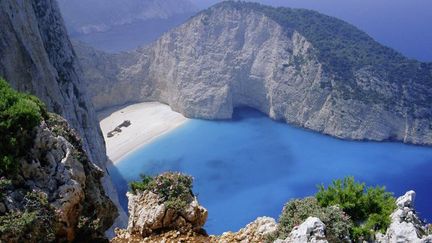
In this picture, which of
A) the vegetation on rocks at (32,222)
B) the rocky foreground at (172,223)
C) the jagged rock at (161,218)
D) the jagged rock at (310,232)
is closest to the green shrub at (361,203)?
the rocky foreground at (172,223)

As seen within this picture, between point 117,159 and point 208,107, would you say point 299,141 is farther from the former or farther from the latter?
point 117,159

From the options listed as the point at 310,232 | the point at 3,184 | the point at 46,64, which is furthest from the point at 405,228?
the point at 46,64

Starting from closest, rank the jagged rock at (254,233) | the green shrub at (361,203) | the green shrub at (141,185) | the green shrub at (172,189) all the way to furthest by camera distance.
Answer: the green shrub at (361,203) → the jagged rock at (254,233) → the green shrub at (172,189) → the green shrub at (141,185)

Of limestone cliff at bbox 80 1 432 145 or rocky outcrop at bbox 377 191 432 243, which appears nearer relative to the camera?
rocky outcrop at bbox 377 191 432 243

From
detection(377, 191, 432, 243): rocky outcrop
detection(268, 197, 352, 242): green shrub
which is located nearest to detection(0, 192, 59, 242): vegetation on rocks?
detection(268, 197, 352, 242): green shrub

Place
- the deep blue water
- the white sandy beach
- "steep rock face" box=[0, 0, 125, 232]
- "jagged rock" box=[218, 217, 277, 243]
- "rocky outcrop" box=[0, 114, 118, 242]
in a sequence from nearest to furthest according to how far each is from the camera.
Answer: "rocky outcrop" box=[0, 114, 118, 242], "jagged rock" box=[218, 217, 277, 243], "steep rock face" box=[0, 0, 125, 232], the deep blue water, the white sandy beach

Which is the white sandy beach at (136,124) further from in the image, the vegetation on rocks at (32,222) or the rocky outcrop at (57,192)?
the vegetation on rocks at (32,222)

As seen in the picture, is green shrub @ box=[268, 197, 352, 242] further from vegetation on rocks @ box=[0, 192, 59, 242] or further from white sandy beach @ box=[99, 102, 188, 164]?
white sandy beach @ box=[99, 102, 188, 164]
